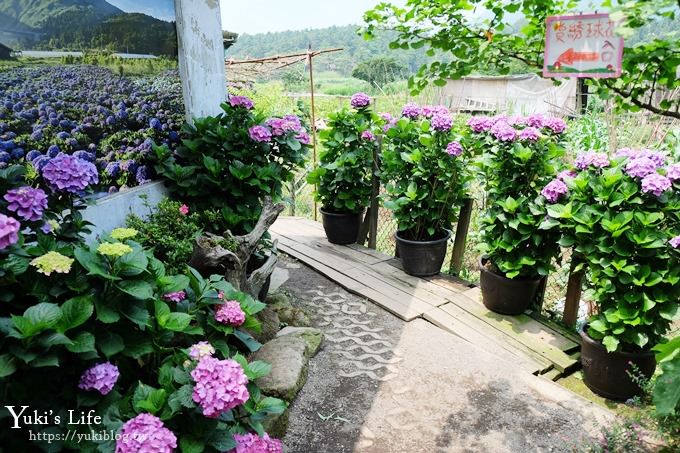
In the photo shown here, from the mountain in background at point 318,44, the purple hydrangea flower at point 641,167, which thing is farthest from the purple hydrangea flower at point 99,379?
the mountain in background at point 318,44

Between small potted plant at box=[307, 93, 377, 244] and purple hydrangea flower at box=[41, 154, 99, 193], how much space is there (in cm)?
291

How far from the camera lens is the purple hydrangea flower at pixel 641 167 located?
2.63 m

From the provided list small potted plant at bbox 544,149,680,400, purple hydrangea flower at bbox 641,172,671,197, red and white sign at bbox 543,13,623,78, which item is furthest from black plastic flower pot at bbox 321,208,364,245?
red and white sign at bbox 543,13,623,78

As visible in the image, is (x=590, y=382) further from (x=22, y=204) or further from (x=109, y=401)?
(x=22, y=204)

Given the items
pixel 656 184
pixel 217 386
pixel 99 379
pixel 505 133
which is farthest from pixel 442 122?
pixel 99 379

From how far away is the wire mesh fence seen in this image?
12.6 ft

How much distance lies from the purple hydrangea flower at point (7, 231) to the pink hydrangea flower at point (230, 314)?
81 centimetres

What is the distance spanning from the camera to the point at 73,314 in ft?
5.07

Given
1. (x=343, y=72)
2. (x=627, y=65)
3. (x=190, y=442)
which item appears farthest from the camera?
(x=343, y=72)

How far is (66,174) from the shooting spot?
1.80m

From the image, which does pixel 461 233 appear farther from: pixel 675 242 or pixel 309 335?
pixel 675 242

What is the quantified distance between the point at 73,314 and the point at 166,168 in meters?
1.90

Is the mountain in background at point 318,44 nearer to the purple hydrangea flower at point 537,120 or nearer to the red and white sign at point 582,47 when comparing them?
the purple hydrangea flower at point 537,120

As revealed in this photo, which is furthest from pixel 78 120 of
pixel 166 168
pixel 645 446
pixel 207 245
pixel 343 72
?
pixel 343 72
